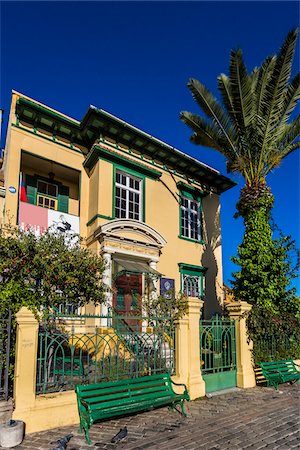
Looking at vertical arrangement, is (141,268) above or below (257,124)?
below

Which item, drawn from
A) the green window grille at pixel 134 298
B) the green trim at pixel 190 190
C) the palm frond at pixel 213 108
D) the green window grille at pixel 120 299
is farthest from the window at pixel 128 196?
the palm frond at pixel 213 108

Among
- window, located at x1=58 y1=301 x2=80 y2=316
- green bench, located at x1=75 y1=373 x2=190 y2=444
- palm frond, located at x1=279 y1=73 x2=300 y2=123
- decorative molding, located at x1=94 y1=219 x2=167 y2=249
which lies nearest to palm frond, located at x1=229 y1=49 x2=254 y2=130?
palm frond, located at x1=279 y1=73 x2=300 y2=123

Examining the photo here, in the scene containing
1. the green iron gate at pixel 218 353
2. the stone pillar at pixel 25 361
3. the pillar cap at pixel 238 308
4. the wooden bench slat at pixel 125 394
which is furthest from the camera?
the pillar cap at pixel 238 308

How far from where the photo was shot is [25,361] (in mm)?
5980

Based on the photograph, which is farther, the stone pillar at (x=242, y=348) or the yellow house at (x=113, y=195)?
the yellow house at (x=113, y=195)

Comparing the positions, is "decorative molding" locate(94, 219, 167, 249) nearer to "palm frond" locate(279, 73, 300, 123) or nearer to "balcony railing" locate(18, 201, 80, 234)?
"balcony railing" locate(18, 201, 80, 234)

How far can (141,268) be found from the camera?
13898mm

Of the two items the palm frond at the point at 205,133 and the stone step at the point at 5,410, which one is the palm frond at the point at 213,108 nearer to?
the palm frond at the point at 205,133

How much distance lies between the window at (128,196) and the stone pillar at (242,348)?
6.28 metres

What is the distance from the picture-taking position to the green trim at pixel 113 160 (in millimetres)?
13898

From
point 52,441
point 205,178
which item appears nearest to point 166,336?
point 52,441

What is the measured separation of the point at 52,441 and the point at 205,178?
1534 centimetres

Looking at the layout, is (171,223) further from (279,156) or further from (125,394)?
(125,394)

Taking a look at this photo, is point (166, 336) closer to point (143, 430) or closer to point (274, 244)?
point (143, 430)
